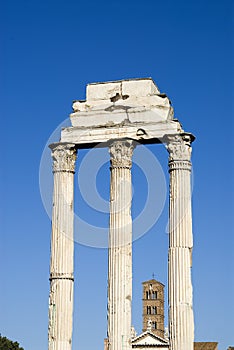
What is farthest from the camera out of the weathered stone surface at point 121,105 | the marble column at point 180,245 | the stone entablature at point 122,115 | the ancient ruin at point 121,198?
the weathered stone surface at point 121,105

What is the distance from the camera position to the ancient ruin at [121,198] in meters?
29.1

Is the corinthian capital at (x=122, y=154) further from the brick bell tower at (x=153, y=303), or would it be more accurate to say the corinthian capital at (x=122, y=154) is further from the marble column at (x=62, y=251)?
the brick bell tower at (x=153, y=303)

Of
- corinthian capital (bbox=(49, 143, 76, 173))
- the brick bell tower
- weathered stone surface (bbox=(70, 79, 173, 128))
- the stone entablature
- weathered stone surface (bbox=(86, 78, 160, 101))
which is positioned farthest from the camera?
the brick bell tower

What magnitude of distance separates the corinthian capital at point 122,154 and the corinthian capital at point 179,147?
4.88 feet

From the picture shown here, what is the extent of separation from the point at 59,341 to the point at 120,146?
7.73m

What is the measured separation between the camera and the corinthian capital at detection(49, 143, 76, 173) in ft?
104

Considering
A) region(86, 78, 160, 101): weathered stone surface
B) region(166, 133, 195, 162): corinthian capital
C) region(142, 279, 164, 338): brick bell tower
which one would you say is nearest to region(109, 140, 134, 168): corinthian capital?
region(166, 133, 195, 162): corinthian capital

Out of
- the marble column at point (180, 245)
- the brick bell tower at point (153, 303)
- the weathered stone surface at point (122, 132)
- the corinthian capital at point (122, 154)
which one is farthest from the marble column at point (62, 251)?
the brick bell tower at point (153, 303)

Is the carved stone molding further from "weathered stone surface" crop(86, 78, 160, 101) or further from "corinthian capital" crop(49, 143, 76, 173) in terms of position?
"corinthian capital" crop(49, 143, 76, 173)

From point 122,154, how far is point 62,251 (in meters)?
4.38

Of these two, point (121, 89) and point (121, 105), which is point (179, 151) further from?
point (121, 89)

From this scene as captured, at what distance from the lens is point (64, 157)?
31.7 meters

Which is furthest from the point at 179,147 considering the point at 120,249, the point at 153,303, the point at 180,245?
the point at 153,303

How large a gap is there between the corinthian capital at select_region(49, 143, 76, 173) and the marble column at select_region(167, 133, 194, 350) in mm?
3964
